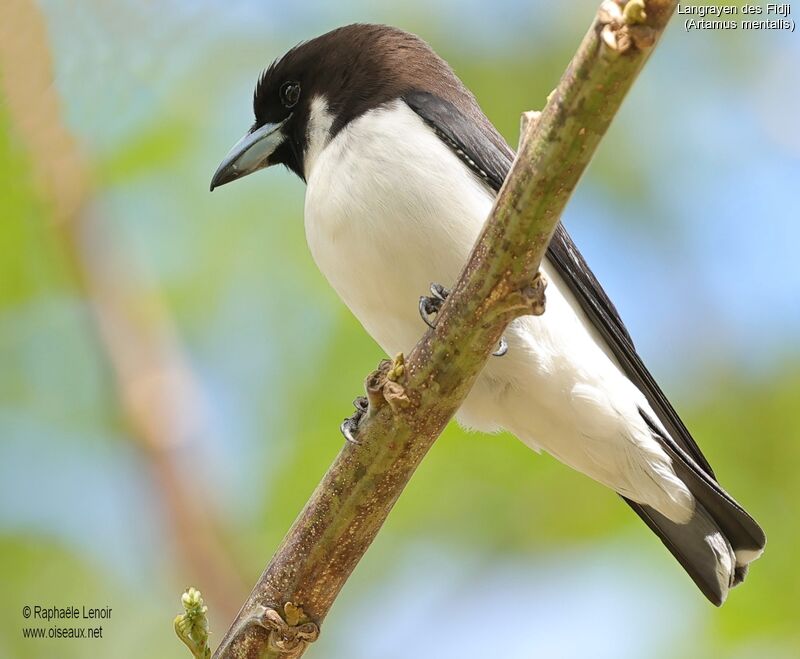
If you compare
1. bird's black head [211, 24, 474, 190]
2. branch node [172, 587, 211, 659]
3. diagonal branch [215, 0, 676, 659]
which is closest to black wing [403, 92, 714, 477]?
bird's black head [211, 24, 474, 190]

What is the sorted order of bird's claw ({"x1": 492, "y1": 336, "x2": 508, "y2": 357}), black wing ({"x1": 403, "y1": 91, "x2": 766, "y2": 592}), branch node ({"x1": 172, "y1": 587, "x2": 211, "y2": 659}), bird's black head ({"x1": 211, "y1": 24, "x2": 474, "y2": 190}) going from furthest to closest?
1. bird's black head ({"x1": 211, "y1": 24, "x2": 474, "y2": 190})
2. black wing ({"x1": 403, "y1": 91, "x2": 766, "y2": 592})
3. bird's claw ({"x1": 492, "y1": 336, "x2": 508, "y2": 357})
4. branch node ({"x1": 172, "y1": 587, "x2": 211, "y2": 659})

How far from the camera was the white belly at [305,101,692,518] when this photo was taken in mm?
3764

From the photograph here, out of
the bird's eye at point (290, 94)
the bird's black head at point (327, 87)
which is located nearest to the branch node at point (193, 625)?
the bird's black head at point (327, 87)

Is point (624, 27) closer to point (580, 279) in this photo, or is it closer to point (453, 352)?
point (453, 352)

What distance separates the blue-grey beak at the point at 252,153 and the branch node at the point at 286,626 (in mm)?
2143

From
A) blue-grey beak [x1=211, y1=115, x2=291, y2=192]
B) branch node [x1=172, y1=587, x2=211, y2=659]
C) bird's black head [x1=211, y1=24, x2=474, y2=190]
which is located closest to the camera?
branch node [x1=172, y1=587, x2=211, y2=659]

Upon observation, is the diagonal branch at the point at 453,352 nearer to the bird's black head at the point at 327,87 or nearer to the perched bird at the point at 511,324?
the perched bird at the point at 511,324

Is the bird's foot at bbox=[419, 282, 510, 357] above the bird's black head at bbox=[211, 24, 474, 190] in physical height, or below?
below

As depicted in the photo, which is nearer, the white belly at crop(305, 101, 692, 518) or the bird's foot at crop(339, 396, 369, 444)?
the bird's foot at crop(339, 396, 369, 444)

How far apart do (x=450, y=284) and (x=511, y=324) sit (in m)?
0.25

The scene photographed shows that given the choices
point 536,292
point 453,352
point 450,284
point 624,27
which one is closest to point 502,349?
point 450,284

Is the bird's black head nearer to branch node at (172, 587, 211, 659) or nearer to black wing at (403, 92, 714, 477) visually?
black wing at (403, 92, 714, 477)

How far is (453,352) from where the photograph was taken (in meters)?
2.83

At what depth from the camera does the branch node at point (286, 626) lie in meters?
3.11
